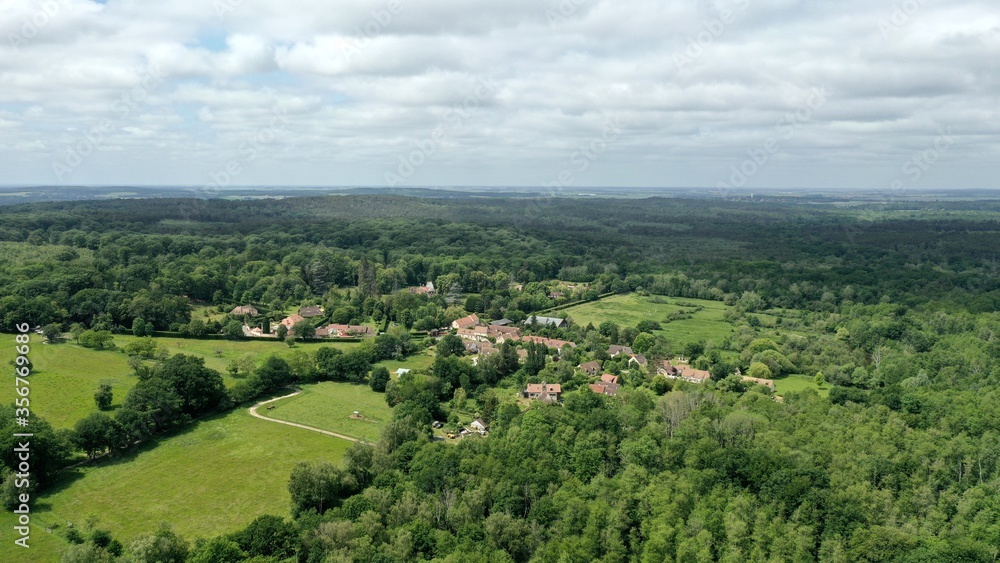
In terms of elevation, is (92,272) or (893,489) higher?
(92,272)

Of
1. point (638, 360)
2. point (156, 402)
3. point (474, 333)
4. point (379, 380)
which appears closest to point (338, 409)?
point (379, 380)

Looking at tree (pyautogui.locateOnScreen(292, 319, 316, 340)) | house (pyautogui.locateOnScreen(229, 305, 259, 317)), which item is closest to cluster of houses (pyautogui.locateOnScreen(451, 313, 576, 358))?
tree (pyautogui.locateOnScreen(292, 319, 316, 340))

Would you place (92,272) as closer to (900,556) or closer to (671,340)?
(671,340)

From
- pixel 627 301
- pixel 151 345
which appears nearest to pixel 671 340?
pixel 627 301

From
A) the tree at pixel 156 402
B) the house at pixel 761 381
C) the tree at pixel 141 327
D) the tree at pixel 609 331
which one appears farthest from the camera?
the tree at pixel 609 331

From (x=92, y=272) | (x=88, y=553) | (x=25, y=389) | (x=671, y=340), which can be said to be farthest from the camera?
(x=92, y=272)

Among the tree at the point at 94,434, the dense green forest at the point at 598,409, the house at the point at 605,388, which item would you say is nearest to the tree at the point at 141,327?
the dense green forest at the point at 598,409

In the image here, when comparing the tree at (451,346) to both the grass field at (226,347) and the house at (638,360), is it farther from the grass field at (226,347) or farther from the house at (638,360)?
the house at (638,360)
